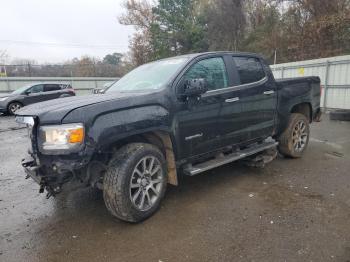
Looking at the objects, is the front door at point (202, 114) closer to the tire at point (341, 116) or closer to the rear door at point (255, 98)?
the rear door at point (255, 98)

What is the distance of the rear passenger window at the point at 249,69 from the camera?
4416 mm

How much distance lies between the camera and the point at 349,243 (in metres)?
2.73

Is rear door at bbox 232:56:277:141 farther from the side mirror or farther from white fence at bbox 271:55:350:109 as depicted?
white fence at bbox 271:55:350:109

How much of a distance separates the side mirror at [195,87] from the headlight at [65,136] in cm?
132

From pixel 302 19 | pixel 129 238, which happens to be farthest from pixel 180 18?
pixel 129 238

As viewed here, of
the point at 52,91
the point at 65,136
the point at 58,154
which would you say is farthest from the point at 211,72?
the point at 52,91

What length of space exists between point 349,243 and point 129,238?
210 cm

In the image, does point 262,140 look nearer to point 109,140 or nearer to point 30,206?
point 109,140

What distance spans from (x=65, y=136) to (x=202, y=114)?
169 cm

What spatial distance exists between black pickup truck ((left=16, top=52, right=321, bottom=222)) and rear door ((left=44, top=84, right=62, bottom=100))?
1134 cm

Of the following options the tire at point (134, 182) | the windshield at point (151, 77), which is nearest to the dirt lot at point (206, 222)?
the tire at point (134, 182)

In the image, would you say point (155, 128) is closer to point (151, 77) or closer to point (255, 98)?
point (151, 77)

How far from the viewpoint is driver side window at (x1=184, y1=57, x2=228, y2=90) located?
3841mm

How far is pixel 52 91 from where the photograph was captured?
14.9 meters
